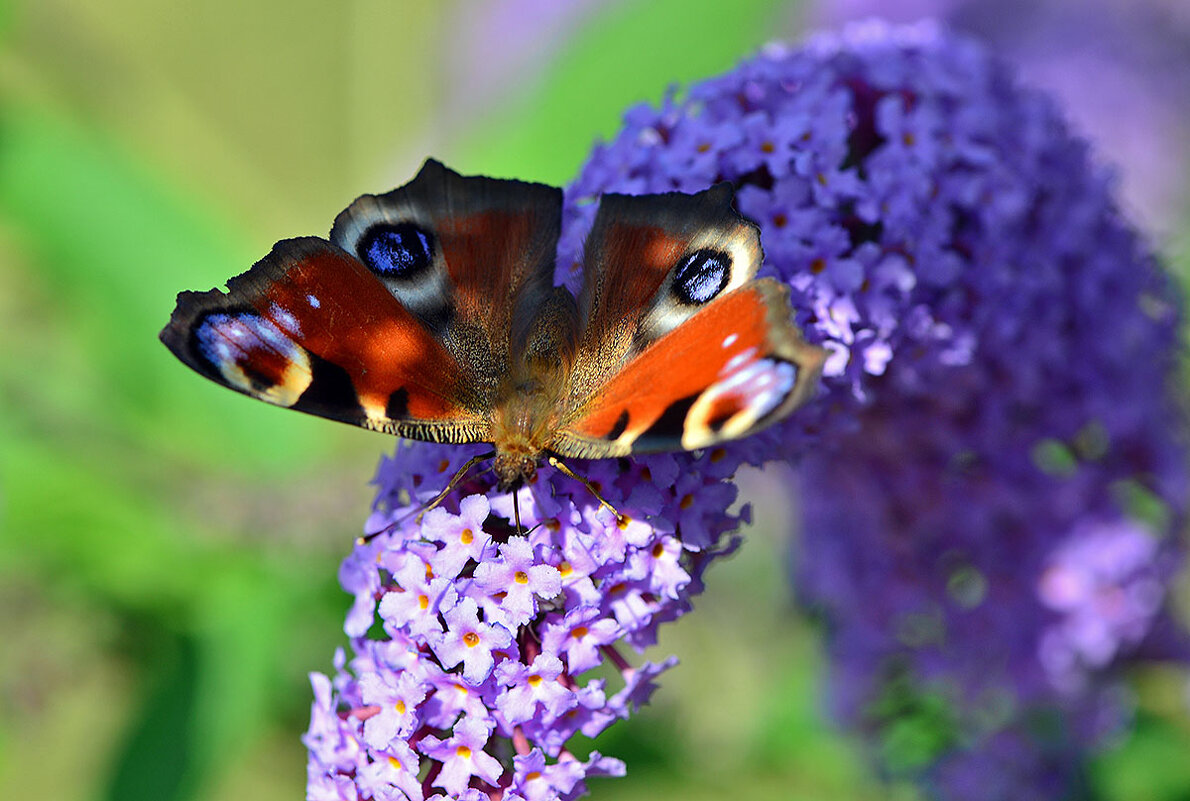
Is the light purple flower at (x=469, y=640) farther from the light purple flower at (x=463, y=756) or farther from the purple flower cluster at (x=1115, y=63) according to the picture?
the purple flower cluster at (x=1115, y=63)

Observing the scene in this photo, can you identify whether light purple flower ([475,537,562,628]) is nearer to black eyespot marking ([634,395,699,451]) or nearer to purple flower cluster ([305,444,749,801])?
purple flower cluster ([305,444,749,801])

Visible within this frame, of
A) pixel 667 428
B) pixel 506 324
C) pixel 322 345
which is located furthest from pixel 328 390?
pixel 667 428

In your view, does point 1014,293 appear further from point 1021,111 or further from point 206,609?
point 206,609

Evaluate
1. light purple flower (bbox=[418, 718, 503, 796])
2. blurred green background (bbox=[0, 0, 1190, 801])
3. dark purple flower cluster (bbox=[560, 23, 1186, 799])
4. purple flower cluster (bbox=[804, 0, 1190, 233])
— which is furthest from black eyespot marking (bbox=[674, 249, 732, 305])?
purple flower cluster (bbox=[804, 0, 1190, 233])

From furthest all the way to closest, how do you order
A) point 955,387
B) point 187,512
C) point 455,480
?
point 187,512
point 955,387
point 455,480

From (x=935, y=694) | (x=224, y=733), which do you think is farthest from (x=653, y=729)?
(x=224, y=733)

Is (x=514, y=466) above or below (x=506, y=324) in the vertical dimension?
below

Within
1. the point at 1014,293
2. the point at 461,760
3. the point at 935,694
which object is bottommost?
the point at 461,760

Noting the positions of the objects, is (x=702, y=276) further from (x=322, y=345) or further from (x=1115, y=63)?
(x=1115, y=63)
